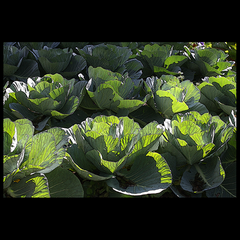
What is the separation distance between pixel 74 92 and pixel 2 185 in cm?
80

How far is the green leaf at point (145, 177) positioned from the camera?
2.85ft

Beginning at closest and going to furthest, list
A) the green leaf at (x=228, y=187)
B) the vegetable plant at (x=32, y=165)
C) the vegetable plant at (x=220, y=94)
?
the vegetable plant at (x=32, y=165)
the green leaf at (x=228, y=187)
the vegetable plant at (x=220, y=94)

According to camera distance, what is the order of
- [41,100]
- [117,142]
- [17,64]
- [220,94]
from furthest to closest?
[17,64] → [220,94] → [41,100] → [117,142]

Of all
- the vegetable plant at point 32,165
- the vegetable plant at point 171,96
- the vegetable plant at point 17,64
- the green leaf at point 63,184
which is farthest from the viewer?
the vegetable plant at point 17,64

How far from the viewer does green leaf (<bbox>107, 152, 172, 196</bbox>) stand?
867mm

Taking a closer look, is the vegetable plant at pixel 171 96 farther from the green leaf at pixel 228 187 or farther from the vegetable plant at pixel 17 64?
the vegetable plant at pixel 17 64

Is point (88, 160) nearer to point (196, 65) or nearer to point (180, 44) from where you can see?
point (196, 65)

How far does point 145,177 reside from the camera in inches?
36.2

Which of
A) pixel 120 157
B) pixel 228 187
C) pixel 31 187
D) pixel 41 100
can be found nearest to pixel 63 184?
pixel 31 187

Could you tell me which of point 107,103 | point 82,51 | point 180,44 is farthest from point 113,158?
point 180,44

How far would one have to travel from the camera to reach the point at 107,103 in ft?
4.37

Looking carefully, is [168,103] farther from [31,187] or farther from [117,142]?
[31,187]

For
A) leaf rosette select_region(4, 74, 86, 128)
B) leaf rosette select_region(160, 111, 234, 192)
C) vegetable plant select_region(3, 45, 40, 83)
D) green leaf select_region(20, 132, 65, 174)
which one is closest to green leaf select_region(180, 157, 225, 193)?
leaf rosette select_region(160, 111, 234, 192)

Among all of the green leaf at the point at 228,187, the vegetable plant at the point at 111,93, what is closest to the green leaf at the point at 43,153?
the vegetable plant at the point at 111,93
